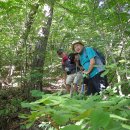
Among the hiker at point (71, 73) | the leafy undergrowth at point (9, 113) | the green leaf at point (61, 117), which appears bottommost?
the leafy undergrowth at point (9, 113)

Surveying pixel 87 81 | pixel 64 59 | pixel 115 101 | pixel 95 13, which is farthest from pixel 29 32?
pixel 115 101

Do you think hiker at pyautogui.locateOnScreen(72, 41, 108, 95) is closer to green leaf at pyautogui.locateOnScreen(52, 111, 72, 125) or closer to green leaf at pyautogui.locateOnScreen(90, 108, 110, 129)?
green leaf at pyautogui.locateOnScreen(52, 111, 72, 125)

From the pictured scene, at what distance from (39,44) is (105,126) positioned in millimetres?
9474

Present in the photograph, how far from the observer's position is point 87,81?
19.7 ft

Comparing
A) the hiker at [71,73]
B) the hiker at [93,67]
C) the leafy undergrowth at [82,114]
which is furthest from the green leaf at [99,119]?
the hiker at [71,73]

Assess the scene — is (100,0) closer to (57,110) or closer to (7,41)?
(57,110)

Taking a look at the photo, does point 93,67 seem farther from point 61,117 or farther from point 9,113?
point 61,117

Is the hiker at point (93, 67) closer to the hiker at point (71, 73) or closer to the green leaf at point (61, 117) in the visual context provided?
the hiker at point (71, 73)

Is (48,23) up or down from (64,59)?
up

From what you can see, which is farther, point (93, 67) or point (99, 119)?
point (93, 67)

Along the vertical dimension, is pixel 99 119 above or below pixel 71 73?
below

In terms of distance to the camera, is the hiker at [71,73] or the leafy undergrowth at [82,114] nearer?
the leafy undergrowth at [82,114]

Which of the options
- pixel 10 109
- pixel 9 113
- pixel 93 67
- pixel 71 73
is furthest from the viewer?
pixel 71 73

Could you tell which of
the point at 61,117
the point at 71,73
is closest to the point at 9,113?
the point at 71,73
